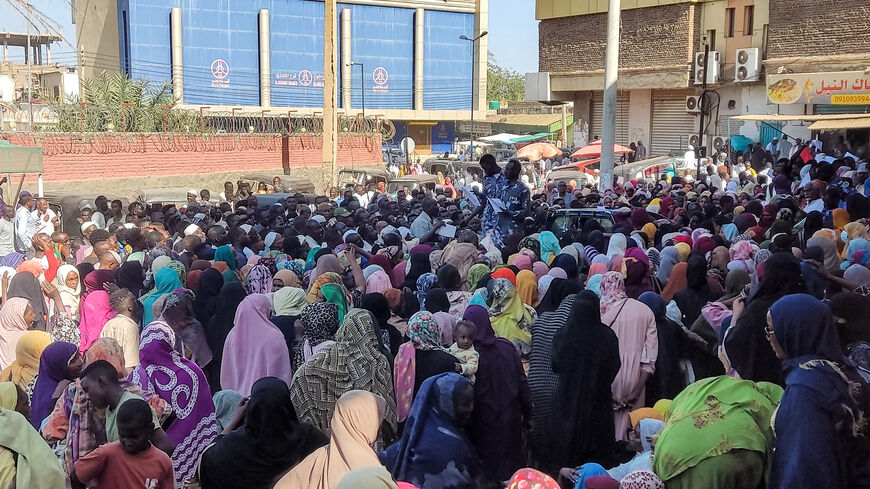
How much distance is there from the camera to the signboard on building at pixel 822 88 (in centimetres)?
2195

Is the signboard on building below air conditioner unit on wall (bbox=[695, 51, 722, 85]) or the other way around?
below

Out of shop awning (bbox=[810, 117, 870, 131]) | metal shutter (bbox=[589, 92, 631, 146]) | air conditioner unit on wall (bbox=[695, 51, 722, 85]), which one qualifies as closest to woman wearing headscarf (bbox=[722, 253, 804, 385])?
shop awning (bbox=[810, 117, 870, 131])

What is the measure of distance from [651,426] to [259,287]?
4.42 meters

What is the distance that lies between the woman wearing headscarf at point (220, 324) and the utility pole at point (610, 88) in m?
12.1

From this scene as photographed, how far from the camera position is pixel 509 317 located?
20.4 ft

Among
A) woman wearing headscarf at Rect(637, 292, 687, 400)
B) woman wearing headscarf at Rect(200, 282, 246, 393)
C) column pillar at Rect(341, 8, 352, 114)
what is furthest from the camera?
column pillar at Rect(341, 8, 352, 114)

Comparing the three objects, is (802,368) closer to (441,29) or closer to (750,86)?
(750,86)

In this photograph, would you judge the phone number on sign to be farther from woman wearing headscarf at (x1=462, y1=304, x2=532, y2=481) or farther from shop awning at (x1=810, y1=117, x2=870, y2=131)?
woman wearing headscarf at (x1=462, y1=304, x2=532, y2=481)

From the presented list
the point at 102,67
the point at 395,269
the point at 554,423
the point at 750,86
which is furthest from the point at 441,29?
the point at 554,423

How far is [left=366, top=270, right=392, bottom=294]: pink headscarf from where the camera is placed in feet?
26.9

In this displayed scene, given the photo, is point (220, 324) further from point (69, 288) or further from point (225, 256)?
point (69, 288)

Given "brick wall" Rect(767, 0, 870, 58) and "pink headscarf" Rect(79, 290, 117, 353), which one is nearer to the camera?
"pink headscarf" Rect(79, 290, 117, 353)

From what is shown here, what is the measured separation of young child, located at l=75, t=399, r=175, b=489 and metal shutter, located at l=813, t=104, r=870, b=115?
2394 cm

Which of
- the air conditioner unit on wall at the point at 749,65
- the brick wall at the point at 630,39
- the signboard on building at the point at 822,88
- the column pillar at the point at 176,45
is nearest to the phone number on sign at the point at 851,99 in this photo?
the signboard on building at the point at 822,88
